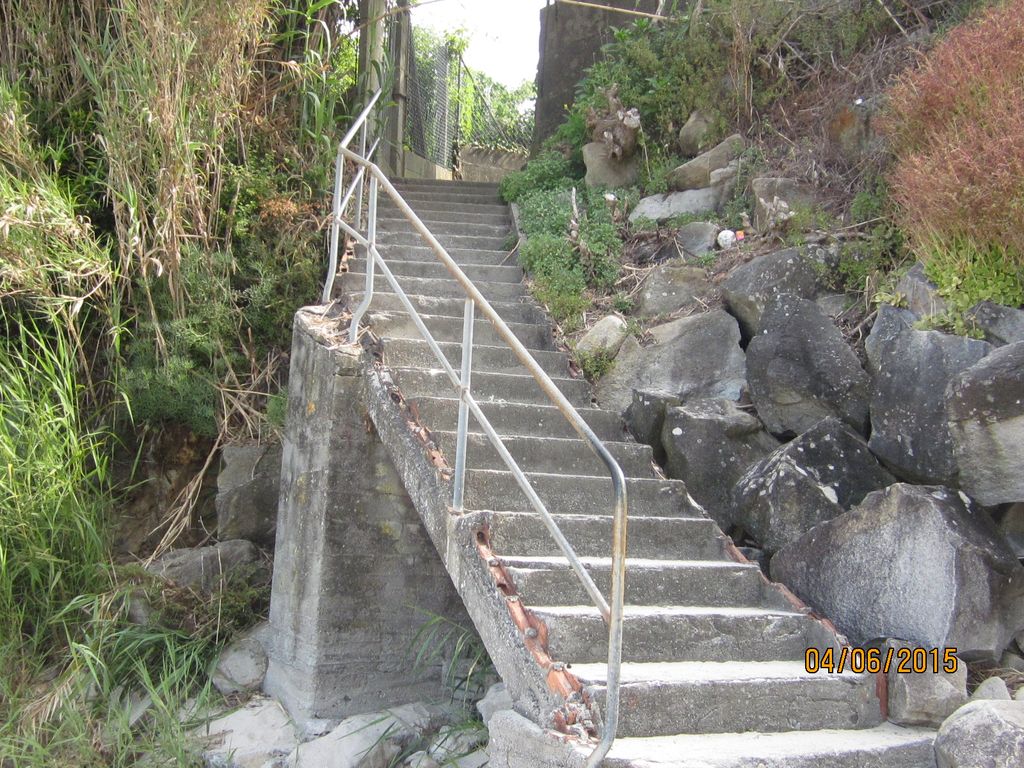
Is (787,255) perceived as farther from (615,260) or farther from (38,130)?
(38,130)

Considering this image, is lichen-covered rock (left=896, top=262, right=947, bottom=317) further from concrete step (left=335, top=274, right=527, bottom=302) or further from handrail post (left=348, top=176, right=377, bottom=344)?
handrail post (left=348, top=176, right=377, bottom=344)

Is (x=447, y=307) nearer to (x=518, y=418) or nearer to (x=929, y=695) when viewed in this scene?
(x=518, y=418)

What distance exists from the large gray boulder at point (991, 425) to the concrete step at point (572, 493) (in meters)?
1.30

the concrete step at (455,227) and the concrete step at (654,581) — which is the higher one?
the concrete step at (455,227)

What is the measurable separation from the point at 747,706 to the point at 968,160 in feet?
9.32

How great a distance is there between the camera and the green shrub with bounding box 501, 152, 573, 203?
805 cm

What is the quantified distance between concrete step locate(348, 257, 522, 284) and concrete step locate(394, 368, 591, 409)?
57.9 inches

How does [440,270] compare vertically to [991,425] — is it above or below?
above

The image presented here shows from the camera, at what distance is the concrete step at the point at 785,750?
2844 mm

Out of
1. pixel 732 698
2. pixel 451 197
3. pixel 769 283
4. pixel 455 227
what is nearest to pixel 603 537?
pixel 732 698

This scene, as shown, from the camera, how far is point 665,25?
8227mm

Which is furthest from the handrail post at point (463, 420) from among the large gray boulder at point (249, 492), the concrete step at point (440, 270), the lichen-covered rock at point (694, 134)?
the lichen-covered rock at point (694, 134)

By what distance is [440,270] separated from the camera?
6668 mm

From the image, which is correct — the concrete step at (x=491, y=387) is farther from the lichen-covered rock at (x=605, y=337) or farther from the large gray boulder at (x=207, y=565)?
the large gray boulder at (x=207, y=565)
